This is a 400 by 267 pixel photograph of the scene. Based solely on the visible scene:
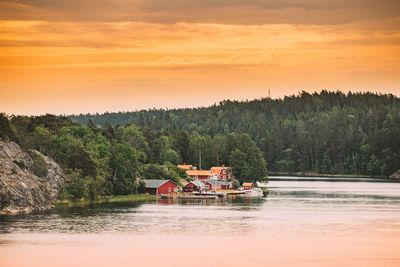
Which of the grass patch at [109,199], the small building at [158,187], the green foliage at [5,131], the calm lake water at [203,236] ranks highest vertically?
the green foliage at [5,131]

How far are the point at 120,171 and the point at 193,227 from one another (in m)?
40.0

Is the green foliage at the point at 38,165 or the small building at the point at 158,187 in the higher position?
the green foliage at the point at 38,165

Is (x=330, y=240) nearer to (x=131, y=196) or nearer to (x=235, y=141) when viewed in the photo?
(x=131, y=196)

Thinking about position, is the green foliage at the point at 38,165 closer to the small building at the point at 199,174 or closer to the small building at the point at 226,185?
the small building at the point at 226,185

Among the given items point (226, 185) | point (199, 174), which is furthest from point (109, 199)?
point (199, 174)

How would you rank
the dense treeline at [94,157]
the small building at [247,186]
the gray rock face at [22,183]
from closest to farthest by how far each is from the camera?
the gray rock face at [22,183] < the dense treeline at [94,157] < the small building at [247,186]

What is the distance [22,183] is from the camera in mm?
86750

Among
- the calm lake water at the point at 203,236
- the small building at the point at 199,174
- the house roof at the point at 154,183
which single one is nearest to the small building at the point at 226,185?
the small building at the point at 199,174

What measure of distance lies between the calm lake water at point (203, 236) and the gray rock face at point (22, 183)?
2.95 meters

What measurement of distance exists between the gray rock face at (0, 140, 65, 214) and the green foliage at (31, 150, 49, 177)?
480mm

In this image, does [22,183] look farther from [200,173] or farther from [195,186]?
[200,173]

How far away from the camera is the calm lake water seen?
5572cm

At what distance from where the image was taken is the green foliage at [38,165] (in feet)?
312

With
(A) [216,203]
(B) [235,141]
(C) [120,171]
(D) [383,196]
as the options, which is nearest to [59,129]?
(C) [120,171]
